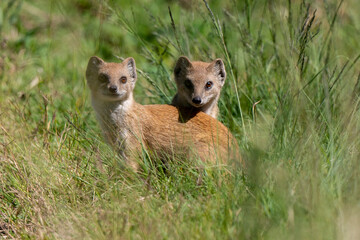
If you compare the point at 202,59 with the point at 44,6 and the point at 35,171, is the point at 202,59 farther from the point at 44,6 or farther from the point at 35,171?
the point at 44,6

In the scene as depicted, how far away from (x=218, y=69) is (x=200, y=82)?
0.28m

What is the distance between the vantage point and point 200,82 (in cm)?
485

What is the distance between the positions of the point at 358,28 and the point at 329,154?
276 cm

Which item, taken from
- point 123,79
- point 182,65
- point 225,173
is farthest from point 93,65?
point 225,173

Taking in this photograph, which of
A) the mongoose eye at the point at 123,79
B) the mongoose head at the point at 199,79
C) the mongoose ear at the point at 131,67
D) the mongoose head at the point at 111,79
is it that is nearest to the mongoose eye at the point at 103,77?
the mongoose head at the point at 111,79

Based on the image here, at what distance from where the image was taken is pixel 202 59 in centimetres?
556

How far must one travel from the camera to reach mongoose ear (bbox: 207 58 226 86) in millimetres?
4969

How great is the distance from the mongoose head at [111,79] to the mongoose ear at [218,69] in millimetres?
795

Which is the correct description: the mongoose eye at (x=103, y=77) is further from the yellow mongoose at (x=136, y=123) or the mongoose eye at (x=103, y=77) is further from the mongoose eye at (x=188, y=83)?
the mongoose eye at (x=188, y=83)

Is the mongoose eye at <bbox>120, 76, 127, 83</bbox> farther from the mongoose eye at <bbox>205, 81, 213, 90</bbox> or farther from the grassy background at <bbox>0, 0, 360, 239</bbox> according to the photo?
the mongoose eye at <bbox>205, 81, 213, 90</bbox>

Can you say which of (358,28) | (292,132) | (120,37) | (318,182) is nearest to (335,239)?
(318,182)

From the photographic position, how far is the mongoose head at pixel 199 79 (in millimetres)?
4809

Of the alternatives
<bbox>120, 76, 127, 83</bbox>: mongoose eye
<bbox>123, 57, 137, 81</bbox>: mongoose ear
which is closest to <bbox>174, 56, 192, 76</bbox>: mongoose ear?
<bbox>123, 57, 137, 81</bbox>: mongoose ear

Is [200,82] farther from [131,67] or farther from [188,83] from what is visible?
[131,67]
